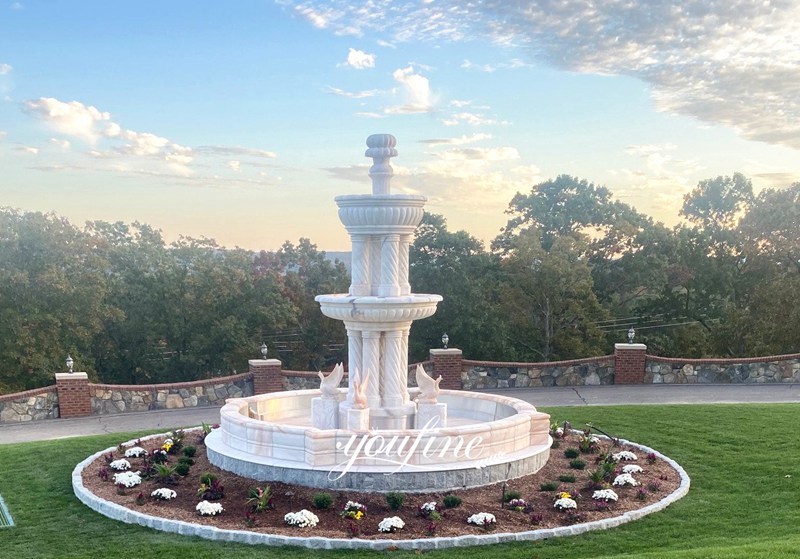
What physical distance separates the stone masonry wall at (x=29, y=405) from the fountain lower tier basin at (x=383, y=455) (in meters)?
8.76

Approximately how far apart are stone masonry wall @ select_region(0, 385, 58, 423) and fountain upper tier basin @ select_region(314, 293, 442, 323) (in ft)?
33.7

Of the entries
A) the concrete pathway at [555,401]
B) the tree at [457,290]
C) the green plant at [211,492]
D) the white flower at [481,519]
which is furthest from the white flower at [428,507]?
the tree at [457,290]

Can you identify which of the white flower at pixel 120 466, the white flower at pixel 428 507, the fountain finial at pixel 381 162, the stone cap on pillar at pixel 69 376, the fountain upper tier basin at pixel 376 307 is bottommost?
the white flower at pixel 120 466

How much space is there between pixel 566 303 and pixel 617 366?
8637mm

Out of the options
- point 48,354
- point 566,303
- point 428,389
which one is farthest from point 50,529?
point 566,303

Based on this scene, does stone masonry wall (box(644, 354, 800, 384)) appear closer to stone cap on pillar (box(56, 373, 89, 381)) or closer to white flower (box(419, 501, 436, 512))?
white flower (box(419, 501, 436, 512))

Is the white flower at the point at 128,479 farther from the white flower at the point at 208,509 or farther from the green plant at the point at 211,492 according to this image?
the white flower at the point at 208,509

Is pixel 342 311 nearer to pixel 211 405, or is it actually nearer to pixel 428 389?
pixel 428 389

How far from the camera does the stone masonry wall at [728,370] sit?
2136cm

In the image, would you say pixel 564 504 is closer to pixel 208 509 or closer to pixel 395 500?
pixel 395 500

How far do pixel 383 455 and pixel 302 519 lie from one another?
174 cm

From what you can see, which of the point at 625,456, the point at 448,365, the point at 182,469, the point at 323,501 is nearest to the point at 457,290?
the point at 448,365

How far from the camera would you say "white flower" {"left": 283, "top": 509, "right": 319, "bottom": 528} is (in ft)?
31.0

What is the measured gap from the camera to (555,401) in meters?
19.3
